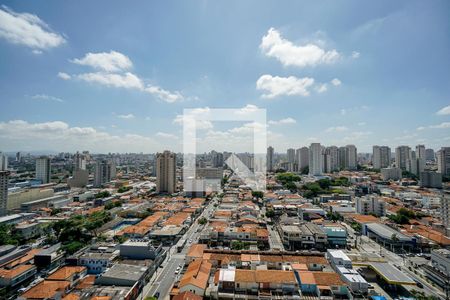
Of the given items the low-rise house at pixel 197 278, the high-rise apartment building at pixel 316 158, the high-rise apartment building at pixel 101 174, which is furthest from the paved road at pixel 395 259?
the high-rise apartment building at pixel 101 174

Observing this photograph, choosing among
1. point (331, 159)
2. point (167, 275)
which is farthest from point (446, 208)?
point (331, 159)

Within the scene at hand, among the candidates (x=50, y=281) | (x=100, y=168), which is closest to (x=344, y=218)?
(x=50, y=281)

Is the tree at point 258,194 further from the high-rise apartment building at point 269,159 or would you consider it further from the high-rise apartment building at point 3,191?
the high-rise apartment building at point 269,159

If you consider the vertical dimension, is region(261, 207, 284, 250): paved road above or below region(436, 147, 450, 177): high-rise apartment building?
below

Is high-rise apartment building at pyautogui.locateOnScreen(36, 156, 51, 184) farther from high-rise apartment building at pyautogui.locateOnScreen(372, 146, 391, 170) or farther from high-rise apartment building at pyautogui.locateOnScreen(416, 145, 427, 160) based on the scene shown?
high-rise apartment building at pyautogui.locateOnScreen(416, 145, 427, 160)

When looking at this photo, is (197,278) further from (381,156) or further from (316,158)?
(381,156)

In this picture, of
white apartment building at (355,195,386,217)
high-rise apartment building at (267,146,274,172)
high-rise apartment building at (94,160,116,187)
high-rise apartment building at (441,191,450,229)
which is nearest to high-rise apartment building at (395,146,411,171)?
high-rise apartment building at (267,146,274,172)
